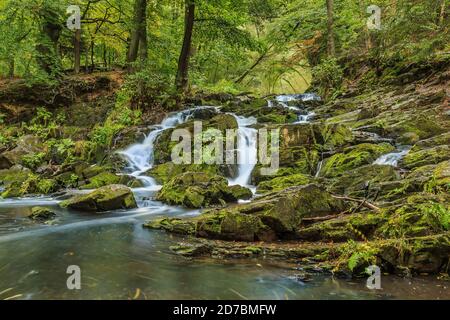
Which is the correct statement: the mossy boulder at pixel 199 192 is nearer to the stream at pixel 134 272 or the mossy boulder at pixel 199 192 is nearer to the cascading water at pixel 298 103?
the stream at pixel 134 272

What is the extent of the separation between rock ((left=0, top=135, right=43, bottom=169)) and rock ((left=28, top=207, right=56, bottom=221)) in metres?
6.07

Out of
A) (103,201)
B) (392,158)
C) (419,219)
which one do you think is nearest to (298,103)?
(392,158)

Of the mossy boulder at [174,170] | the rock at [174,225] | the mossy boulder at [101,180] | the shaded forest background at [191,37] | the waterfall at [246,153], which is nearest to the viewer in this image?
the rock at [174,225]

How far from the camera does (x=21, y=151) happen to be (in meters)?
13.7

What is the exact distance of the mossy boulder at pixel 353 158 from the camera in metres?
9.94

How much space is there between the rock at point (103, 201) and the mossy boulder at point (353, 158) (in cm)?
497

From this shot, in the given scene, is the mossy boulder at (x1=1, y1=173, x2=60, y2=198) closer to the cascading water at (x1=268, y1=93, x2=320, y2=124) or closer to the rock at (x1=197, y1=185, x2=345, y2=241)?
the rock at (x1=197, y1=185, x2=345, y2=241)

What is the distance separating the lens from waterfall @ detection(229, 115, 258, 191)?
1140 cm

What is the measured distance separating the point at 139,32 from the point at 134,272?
1448cm

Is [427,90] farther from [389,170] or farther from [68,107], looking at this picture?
[68,107]

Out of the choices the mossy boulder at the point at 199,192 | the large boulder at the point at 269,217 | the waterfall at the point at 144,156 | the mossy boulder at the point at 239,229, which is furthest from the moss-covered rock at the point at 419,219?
the waterfall at the point at 144,156

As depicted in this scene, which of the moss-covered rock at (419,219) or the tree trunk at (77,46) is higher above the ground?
the tree trunk at (77,46)

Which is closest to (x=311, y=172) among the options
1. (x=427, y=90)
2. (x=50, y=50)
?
(x=427, y=90)

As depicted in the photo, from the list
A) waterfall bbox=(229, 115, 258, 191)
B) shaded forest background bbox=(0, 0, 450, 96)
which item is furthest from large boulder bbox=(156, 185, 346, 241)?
shaded forest background bbox=(0, 0, 450, 96)
